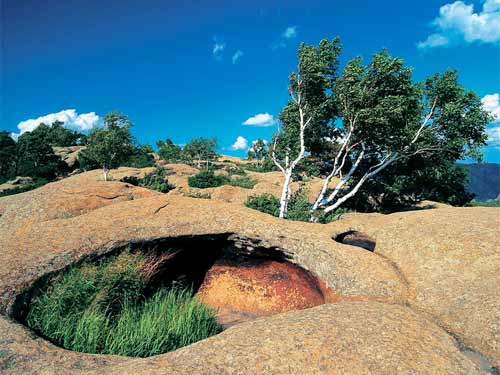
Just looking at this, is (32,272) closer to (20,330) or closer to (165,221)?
(20,330)

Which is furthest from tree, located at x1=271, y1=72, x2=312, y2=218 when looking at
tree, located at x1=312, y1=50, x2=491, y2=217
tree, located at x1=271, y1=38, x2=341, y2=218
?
tree, located at x1=312, y1=50, x2=491, y2=217

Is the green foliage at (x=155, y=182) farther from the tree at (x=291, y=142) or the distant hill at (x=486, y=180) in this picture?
the distant hill at (x=486, y=180)

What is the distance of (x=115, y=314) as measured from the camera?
7.29 metres

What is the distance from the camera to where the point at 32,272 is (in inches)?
271

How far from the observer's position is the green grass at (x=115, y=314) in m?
6.03

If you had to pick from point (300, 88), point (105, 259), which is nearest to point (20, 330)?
point (105, 259)

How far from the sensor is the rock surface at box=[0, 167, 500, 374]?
4.77 m

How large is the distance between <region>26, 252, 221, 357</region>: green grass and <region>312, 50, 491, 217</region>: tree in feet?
46.1

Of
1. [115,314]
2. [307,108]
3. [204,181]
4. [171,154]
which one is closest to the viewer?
[115,314]

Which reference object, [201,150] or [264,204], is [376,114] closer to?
[264,204]

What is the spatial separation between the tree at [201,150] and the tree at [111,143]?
175ft

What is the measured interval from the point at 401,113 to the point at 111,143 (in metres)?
22.0

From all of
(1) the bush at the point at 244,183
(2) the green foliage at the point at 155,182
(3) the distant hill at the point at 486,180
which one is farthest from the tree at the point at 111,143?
(3) the distant hill at the point at 486,180

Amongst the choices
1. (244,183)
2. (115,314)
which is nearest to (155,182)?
(244,183)
